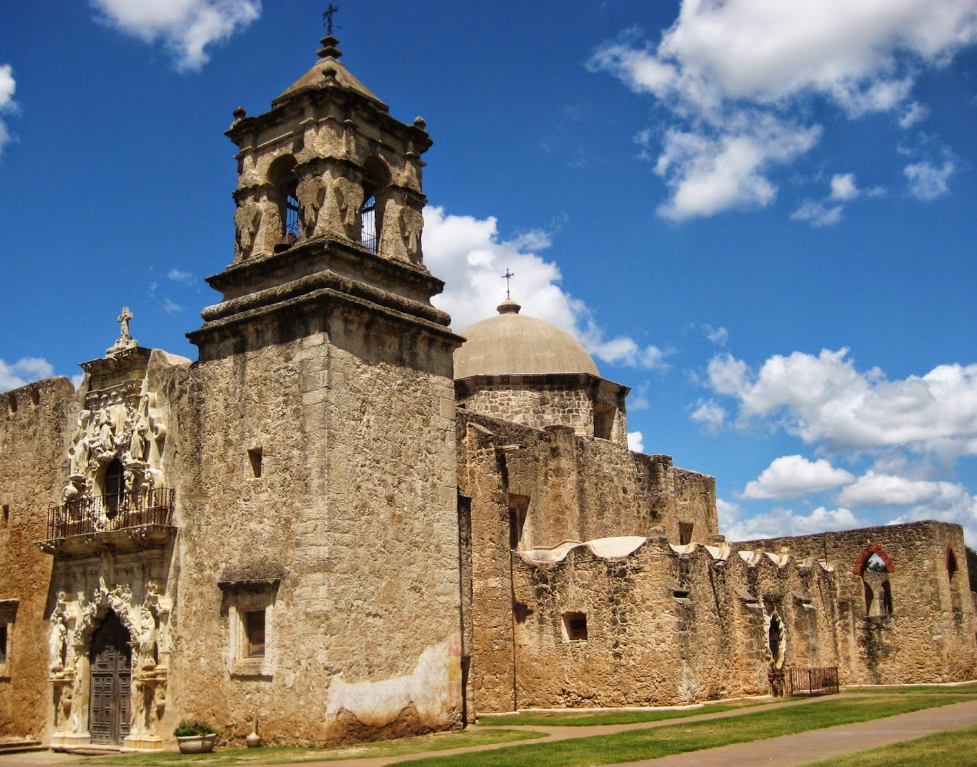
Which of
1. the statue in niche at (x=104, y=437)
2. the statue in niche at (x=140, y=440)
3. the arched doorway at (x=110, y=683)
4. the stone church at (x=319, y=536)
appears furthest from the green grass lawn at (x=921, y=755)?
the statue in niche at (x=104, y=437)

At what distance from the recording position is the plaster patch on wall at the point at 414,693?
15.7 metres

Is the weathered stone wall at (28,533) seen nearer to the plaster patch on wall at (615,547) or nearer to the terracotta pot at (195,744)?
the terracotta pot at (195,744)

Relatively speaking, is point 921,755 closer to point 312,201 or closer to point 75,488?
point 312,201

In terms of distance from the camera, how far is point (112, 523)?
1888 cm

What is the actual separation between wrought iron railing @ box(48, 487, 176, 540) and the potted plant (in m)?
3.48

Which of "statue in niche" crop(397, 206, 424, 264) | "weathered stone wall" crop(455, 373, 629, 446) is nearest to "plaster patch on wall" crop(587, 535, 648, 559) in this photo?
"weathered stone wall" crop(455, 373, 629, 446)

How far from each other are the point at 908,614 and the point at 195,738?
21.6 m

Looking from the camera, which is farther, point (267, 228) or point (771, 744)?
point (267, 228)

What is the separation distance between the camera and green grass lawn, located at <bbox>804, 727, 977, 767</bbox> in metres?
11.4

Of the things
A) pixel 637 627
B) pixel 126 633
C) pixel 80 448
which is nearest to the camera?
pixel 126 633

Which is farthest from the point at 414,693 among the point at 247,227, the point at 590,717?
the point at 247,227

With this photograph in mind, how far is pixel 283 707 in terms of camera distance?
15680 millimetres

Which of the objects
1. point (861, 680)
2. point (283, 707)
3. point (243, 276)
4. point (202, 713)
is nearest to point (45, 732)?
point (202, 713)

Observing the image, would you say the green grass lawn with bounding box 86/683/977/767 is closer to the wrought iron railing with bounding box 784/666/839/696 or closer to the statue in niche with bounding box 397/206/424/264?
the wrought iron railing with bounding box 784/666/839/696
